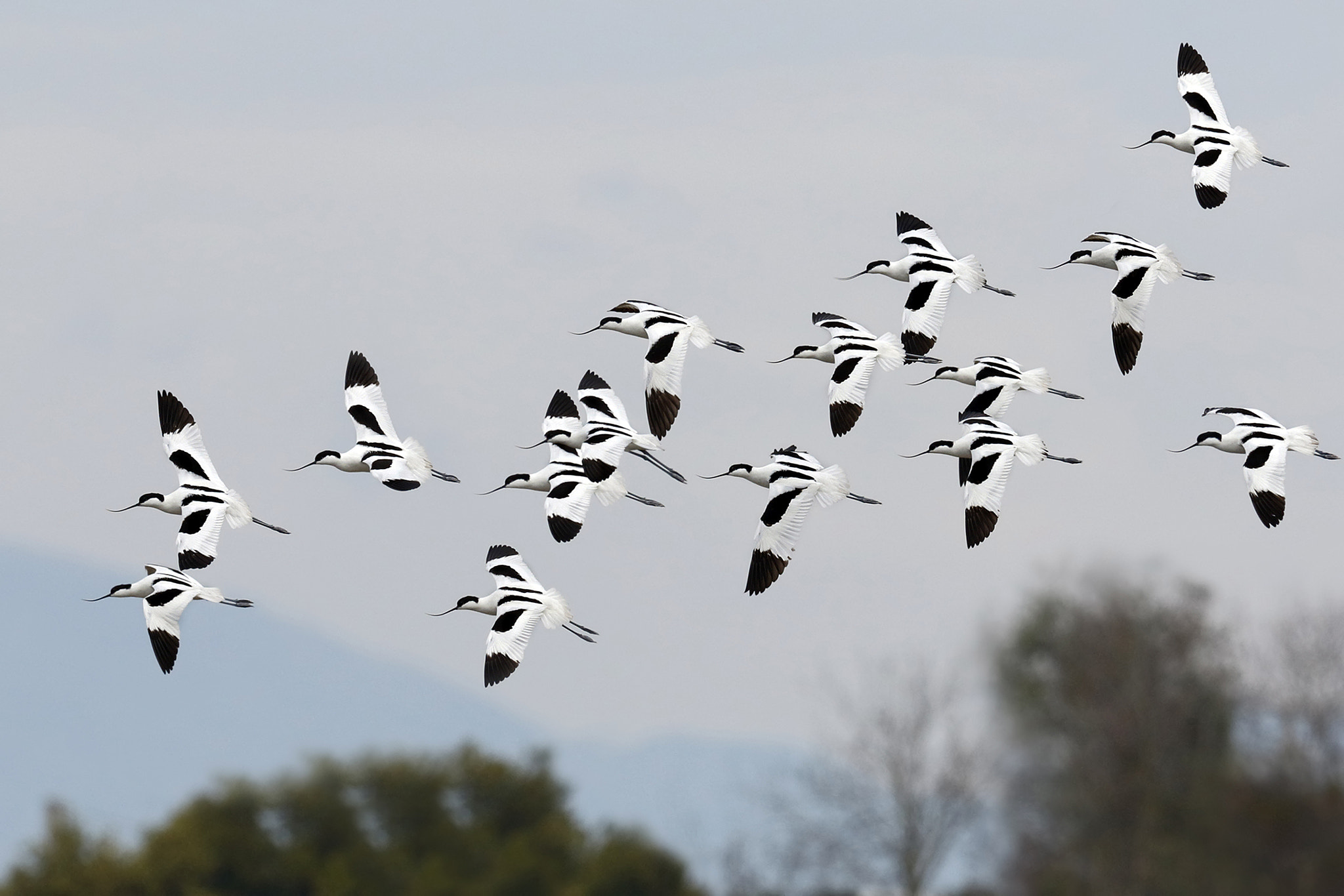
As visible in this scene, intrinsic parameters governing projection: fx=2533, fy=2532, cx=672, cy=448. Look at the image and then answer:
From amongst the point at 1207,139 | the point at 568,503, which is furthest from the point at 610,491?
the point at 1207,139

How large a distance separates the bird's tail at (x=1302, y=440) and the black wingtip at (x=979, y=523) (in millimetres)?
2840

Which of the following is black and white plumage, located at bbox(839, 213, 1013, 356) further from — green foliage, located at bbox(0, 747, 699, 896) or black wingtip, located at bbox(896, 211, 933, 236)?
green foliage, located at bbox(0, 747, 699, 896)

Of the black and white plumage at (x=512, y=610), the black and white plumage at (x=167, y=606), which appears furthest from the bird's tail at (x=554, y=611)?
the black and white plumage at (x=167, y=606)

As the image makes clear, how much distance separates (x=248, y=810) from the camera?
94.6 feet

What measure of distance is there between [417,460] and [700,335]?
10.5 ft

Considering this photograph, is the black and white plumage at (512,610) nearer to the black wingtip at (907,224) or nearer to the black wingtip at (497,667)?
the black wingtip at (497,667)

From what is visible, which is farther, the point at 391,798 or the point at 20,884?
the point at 20,884

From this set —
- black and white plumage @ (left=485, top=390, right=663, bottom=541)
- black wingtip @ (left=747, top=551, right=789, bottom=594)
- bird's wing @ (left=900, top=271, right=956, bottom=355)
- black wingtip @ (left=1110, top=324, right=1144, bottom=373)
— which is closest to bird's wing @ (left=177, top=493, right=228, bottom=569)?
black and white plumage @ (left=485, top=390, right=663, bottom=541)

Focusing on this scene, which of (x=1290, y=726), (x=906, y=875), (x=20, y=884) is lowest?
(x=20, y=884)

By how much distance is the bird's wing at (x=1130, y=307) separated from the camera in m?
24.8

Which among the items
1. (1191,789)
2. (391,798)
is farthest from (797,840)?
(391,798)

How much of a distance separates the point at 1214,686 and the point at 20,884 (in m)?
15.9

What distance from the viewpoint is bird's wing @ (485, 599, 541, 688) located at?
2286 cm

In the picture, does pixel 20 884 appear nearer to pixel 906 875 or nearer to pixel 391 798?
pixel 391 798
